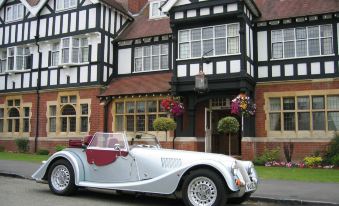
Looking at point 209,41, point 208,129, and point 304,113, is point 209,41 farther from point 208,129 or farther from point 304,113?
point 304,113

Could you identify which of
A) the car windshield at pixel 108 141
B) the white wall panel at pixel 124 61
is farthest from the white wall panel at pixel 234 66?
the car windshield at pixel 108 141

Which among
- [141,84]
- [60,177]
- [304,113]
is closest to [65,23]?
[141,84]

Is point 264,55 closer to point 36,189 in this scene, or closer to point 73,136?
point 73,136

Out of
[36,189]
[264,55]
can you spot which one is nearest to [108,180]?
[36,189]

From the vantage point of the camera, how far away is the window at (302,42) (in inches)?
757

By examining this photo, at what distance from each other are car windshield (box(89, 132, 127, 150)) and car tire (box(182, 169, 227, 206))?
187 centimetres

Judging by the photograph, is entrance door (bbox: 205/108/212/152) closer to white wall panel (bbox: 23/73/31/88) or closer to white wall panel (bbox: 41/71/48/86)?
white wall panel (bbox: 41/71/48/86)

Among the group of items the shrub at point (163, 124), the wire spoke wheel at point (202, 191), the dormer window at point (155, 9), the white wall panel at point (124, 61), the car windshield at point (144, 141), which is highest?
the dormer window at point (155, 9)

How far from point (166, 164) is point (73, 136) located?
16.8 metres

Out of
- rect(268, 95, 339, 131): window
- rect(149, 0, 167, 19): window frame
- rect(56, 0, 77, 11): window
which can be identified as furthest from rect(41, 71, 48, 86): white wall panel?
rect(268, 95, 339, 131): window

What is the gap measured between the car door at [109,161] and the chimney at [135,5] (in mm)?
19342

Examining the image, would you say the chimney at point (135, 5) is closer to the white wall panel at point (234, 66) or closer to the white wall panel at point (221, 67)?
the white wall panel at point (221, 67)

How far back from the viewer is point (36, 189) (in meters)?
10.5

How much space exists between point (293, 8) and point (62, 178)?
15.4 meters
